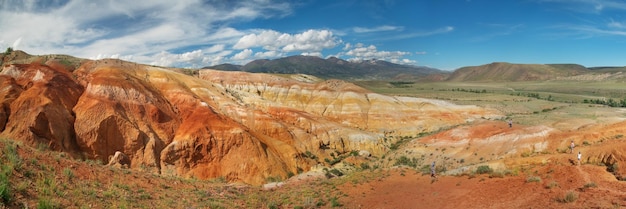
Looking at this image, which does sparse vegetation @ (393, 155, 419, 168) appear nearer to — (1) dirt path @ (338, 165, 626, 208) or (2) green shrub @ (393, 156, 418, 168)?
(2) green shrub @ (393, 156, 418, 168)

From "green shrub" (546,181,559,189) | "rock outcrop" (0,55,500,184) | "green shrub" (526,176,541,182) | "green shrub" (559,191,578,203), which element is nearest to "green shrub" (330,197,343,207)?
"green shrub" (526,176,541,182)

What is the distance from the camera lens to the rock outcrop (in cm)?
3638

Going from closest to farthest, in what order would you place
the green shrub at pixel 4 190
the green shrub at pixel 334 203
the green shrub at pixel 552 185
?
the green shrub at pixel 4 190, the green shrub at pixel 552 185, the green shrub at pixel 334 203

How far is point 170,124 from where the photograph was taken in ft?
142

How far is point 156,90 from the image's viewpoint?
49.8 meters

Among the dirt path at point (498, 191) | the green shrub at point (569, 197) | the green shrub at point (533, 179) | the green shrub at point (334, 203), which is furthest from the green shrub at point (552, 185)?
the green shrub at point (334, 203)

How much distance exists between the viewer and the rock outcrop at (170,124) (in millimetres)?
36375

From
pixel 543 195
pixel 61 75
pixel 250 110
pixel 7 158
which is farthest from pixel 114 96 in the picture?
pixel 543 195

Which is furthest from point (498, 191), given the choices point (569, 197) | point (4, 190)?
point (4, 190)

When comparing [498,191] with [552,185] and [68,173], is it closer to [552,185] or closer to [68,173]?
[552,185]

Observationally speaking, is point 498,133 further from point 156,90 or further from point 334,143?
point 156,90

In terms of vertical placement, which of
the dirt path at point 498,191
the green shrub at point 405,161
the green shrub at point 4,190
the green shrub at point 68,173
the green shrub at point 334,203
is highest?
the green shrub at point 4,190

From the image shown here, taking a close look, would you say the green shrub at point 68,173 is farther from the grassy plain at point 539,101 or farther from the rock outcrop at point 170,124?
the grassy plain at point 539,101

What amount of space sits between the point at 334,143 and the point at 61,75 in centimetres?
3518
